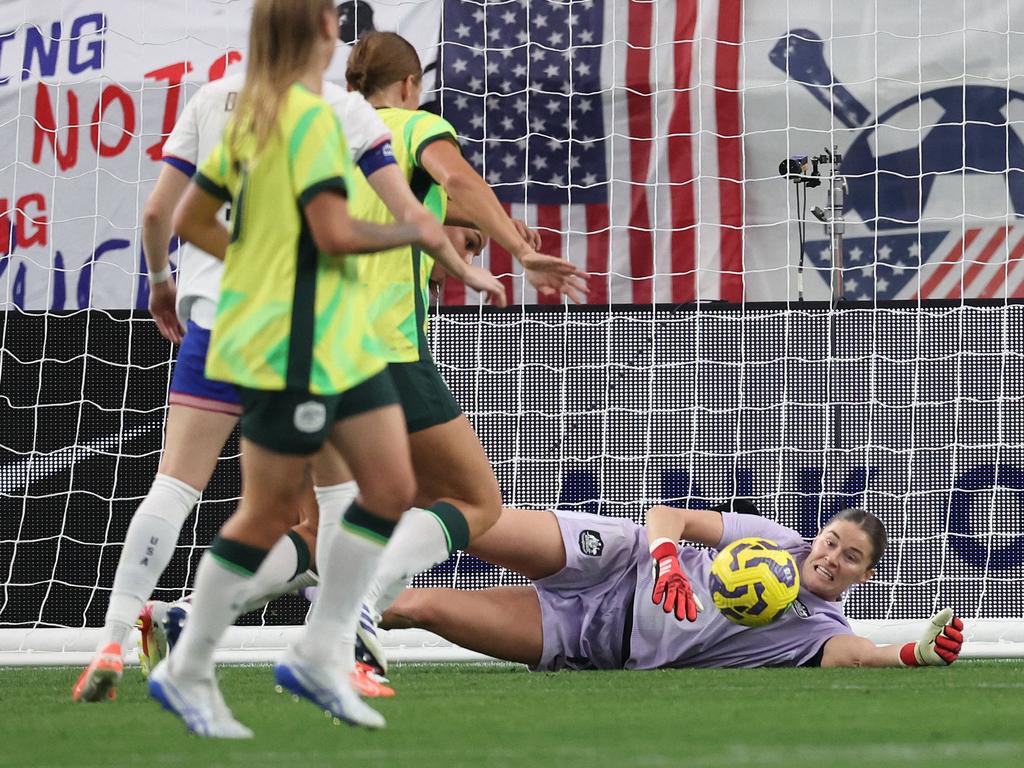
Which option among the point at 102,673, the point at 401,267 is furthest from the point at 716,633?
the point at 102,673

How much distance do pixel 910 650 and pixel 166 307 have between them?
2633 mm

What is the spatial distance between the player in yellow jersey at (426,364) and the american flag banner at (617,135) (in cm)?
323

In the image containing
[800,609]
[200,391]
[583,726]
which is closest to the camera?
[583,726]

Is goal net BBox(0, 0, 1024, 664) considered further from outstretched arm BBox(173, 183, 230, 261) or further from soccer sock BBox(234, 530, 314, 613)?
outstretched arm BBox(173, 183, 230, 261)

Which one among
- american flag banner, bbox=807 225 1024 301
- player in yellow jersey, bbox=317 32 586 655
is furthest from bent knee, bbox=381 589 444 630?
american flag banner, bbox=807 225 1024 301

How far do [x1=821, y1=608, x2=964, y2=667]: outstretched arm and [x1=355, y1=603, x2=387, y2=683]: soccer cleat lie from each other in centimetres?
175

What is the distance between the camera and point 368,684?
403cm

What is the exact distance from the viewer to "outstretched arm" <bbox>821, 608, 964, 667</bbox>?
514cm

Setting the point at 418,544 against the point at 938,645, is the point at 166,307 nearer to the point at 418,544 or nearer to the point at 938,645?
the point at 418,544

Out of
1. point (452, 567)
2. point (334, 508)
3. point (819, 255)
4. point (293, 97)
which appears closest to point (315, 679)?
point (334, 508)

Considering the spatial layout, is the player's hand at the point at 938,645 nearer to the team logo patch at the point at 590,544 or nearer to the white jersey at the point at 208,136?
the team logo patch at the point at 590,544

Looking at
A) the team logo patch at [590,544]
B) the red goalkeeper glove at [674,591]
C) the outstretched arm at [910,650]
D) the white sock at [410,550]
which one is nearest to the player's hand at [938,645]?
the outstretched arm at [910,650]

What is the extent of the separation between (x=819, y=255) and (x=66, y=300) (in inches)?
133

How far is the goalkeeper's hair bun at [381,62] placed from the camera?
4402mm
